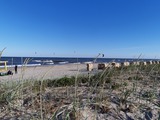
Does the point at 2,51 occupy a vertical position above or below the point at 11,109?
above

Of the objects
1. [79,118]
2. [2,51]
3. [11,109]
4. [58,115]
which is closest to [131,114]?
[79,118]

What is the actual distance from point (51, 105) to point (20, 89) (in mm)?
626

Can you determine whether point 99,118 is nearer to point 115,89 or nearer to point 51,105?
point 51,105

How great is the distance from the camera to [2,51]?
9.27 ft

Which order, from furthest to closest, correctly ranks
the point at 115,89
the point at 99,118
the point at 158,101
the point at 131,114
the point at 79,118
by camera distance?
the point at 115,89
the point at 158,101
the point at 131,114
the point at 99,118
the point at 79,118

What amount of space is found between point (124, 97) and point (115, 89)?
94 cm

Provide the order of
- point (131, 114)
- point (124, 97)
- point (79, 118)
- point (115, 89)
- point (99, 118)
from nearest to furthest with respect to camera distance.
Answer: point (79, 118), point (99, 118), point (131, 114), point (124, 97), point (115, 89)

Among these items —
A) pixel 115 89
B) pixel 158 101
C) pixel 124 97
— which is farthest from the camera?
pixel 115 89

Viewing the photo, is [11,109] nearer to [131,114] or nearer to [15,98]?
[15,98]

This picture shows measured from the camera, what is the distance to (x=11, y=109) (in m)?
3.05

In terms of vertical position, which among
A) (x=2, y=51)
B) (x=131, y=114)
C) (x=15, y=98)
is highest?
(x=2, y=51)

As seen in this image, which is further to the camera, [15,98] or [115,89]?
[115,89]

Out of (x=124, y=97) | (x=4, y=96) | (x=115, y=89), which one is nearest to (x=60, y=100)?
(x=4, y=96)

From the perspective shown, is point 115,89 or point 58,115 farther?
point 115,89
